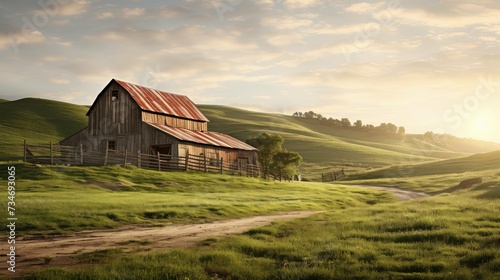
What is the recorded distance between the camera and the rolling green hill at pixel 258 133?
9931 cm

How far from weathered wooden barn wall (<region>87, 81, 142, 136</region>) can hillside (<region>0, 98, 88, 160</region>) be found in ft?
94.5

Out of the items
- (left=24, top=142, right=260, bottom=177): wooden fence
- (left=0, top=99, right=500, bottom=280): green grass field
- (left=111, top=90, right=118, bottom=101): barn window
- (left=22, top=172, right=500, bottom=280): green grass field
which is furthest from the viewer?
(left=111, top=90, right=118, bottom=101): barn window

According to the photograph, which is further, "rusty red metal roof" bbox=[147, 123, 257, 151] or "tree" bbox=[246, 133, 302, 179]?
"tree" bbox=[246, 133, 302, 179]

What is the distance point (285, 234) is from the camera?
62.2 feet

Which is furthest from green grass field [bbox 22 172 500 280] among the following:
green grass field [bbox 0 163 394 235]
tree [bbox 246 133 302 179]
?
tree [bbox 246 133 302 179]

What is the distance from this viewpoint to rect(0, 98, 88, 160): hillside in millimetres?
88869

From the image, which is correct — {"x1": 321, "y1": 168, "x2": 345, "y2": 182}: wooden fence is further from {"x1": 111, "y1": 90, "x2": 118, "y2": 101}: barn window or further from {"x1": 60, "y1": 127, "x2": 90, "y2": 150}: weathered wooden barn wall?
{"x1": 60, "y1": 127, "x2": 90, "y2": 150}: weathered wooden barn wall

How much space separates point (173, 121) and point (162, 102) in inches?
117

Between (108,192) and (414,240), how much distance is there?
22.4 metres

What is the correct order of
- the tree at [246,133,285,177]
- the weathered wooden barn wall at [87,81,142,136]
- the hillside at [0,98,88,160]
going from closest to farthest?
the weathered wooden barn wall at [87,81,142,136] < the tree at [246,133,285,177] < the hillside at [0,98,88,160]

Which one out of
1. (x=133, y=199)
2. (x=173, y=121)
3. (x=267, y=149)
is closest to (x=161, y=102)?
(x=173, y=121)

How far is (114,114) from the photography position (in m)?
57.2

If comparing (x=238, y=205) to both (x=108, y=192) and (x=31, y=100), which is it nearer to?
(x=108, y=192)

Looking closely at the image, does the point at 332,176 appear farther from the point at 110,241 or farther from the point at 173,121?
the point at 110,241
